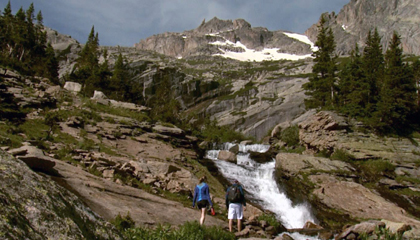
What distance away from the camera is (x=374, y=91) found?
128 ft

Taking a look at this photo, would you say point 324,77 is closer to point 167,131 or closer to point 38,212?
point 167,131

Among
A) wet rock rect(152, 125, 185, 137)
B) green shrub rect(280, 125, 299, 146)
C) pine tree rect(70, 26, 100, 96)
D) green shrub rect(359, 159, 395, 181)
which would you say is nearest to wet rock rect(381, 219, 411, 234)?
green shrub rect(359, 159, 395, 181)

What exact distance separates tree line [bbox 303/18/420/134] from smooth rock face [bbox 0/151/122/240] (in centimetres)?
3583

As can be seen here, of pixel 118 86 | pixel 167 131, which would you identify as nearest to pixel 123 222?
pixel 167 131

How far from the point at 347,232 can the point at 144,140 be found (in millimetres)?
17077

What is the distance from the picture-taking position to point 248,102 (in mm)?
92750

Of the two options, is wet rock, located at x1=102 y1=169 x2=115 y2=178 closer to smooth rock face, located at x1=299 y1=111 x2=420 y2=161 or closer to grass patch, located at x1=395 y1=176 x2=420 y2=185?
grass patch, located at x1=395 y1=176 x2=420 y2=185

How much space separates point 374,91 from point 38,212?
45323mm

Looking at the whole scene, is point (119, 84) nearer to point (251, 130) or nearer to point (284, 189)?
point (251, 130)

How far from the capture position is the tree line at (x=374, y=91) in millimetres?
32594

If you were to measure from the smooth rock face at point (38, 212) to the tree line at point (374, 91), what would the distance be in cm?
3583

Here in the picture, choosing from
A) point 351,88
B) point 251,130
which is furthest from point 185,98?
Result: point 351,88

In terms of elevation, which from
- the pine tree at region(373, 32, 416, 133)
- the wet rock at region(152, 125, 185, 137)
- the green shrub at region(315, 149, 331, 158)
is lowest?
the green shrub at region(315, 149, 331, 158)

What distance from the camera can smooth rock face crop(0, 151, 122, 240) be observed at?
2088mm
